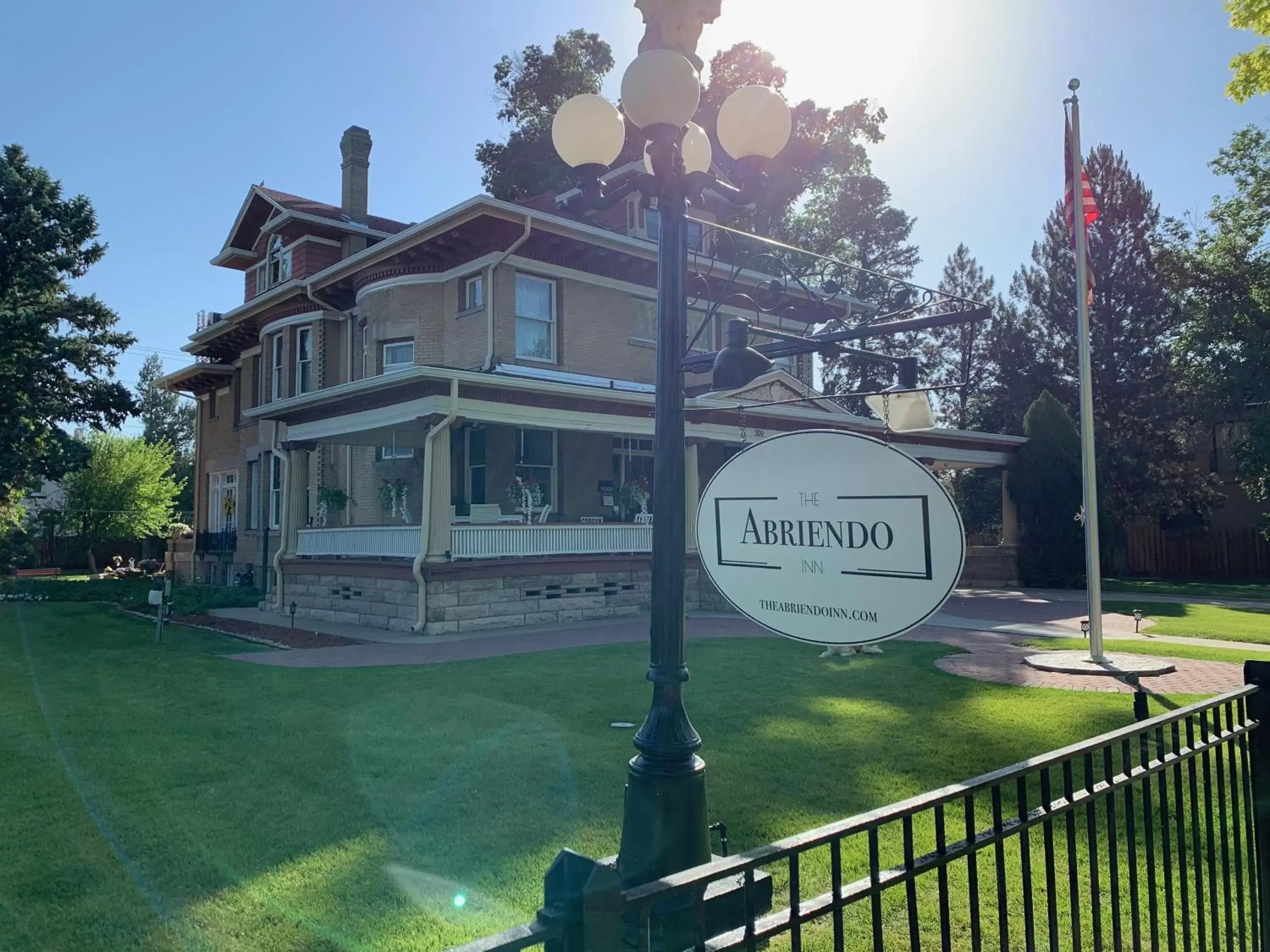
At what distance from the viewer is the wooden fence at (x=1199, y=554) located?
28188 millimetres

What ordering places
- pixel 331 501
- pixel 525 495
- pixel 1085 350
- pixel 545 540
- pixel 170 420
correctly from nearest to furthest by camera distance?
pixel 1085 350 < pixel 545 540 < pixel 525 495 < pixel 331 501 < pixel 170 420

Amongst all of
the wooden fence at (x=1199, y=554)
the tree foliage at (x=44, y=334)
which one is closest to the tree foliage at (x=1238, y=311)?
the wooden fence at (x=1199, y=554)

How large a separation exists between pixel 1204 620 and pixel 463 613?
41.3ft

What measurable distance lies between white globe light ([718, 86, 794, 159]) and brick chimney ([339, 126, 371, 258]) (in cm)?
2121

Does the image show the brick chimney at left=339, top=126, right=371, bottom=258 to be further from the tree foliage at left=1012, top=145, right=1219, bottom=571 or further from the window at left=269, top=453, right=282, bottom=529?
the tree foliage at left=1012, top=145, right=1219, bottom=571

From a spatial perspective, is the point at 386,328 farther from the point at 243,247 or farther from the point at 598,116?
the point at 598,116

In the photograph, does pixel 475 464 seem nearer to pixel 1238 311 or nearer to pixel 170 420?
pixel 1238 311

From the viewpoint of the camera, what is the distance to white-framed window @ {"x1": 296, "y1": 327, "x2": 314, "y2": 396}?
22.0 metres

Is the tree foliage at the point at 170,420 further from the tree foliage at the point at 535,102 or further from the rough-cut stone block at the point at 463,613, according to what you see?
the rough-cut stone block at the point at 463,613

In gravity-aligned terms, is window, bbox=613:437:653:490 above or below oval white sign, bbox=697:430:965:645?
above

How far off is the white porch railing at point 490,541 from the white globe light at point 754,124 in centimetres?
1090

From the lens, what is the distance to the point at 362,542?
52.7 ft

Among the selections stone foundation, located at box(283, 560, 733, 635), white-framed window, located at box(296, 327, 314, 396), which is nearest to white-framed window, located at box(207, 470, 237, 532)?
white-framed window, located at box(296, 327, 314, 396)

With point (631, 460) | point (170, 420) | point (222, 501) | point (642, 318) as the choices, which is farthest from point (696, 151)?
point (170, 420)
